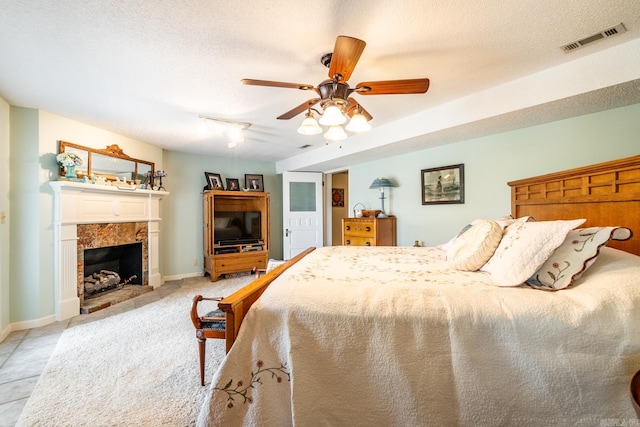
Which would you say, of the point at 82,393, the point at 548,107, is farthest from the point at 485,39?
the point at 82,393

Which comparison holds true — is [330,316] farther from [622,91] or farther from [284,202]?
[284,202]

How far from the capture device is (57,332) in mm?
2570

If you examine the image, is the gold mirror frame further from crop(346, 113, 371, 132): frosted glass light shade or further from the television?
crop(346, 113, 371, 132): frosted glass light shade

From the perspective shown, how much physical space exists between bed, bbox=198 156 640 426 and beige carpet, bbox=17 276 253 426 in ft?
2.66

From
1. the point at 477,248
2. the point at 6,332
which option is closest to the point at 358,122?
the point at 477,248

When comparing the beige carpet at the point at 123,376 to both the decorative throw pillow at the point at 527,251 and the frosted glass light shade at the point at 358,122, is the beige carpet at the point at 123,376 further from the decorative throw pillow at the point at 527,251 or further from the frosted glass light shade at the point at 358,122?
the frosted glass light shade at the point at 358,122

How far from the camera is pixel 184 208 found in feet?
15.5

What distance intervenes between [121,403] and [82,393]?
33 centimetres

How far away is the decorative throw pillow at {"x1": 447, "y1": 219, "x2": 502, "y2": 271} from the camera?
1618 mm

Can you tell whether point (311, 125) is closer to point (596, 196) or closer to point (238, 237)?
point (596, 196)

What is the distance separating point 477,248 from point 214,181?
4.40 metres

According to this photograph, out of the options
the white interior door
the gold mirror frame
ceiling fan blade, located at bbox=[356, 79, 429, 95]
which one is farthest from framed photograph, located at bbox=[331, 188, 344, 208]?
ceiling fan blade, located at bbox=[356, 79, 429, 95]

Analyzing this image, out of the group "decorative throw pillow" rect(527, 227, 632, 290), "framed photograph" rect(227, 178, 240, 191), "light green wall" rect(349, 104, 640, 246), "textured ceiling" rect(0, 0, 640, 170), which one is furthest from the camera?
"framed photograph" rect(227, 178, 240, 191)

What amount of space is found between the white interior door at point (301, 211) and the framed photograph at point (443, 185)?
2370 millimetres
